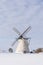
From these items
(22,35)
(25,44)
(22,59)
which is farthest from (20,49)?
(22,59)

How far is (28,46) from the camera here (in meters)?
39.2

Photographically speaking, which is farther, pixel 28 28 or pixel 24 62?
pixel 28 28

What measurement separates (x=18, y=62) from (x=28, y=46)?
89.2 feet

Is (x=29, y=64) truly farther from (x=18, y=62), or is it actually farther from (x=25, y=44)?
(x=25, y=44)

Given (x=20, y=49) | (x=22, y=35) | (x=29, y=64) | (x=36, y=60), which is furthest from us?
(x=22, y=35)

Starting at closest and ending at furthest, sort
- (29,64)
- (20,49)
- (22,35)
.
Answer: (29,64)
(20,49)
(22,35)

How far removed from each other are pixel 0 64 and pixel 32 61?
1.86m

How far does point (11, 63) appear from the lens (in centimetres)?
1198

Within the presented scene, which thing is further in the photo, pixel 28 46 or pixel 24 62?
pixel 28 46

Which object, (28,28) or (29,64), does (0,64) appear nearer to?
(29,64)

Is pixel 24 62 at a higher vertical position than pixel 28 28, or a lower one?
lower

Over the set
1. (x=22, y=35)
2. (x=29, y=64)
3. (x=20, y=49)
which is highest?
(x=22, y=35)

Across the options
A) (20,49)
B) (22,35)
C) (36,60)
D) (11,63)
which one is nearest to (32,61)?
(36,60)

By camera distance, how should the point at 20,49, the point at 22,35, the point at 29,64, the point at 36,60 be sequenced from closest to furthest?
the point at 29,64 → the point at 36,60 → the point at 20,49 → the point at 22,35
